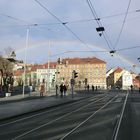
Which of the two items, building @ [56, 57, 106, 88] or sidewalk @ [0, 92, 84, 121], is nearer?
sidewalk @ [0, 92, 84, 121]

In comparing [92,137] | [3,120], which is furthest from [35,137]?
[3,120]

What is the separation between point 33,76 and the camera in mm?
191500

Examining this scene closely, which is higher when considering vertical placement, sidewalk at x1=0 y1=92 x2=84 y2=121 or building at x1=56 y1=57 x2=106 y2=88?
building at x1=56 y1=57 x2=106 y2=88

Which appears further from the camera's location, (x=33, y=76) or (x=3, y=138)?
(x=33, y=76)

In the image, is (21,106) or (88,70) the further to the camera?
(88,70)

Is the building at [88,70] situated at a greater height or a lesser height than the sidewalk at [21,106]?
greater

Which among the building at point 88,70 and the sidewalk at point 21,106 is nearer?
the sidewalk at point 21,106

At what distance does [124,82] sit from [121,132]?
174314 mm

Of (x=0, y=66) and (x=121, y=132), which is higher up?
(x=0, y=66)

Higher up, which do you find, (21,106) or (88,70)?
(88,70)

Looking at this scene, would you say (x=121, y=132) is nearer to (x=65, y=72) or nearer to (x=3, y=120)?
(x=3, y=120)

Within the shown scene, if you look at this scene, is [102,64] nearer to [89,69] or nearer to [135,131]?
[89,69]

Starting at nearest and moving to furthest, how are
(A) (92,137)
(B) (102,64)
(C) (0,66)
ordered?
(A) (92,137)
(C) (0,66)
(B) (102,64)

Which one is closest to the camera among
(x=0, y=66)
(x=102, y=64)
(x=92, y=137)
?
(x=92, y=137)
